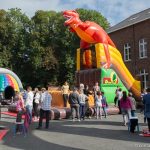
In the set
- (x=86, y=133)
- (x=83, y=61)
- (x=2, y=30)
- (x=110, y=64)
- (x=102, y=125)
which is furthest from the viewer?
(x=2, y=30)

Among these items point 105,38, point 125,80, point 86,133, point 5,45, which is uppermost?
point 5,45

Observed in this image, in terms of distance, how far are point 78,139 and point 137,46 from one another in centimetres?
2955

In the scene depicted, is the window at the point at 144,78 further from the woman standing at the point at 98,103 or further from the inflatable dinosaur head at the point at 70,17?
the woman standing at the point at 98,103

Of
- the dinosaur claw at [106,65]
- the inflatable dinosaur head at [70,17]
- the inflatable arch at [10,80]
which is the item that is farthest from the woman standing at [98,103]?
the inflatable dinosaur head at [70,17]

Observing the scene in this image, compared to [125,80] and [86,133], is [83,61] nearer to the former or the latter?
[125,80]

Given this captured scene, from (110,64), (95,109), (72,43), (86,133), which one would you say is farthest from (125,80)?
(72,43)

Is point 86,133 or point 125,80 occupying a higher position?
Answer: point 125,80

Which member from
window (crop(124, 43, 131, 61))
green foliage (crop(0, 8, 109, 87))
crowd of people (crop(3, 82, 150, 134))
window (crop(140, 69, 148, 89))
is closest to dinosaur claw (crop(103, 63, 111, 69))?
crowd of people (crop(3, 82, 150, 134))

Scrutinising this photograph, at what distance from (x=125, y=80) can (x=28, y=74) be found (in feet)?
93.3

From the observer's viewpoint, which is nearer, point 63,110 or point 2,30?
point 63,110

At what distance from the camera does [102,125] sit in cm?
1759

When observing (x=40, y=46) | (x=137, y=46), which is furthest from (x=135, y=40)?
(x=40, y=46)

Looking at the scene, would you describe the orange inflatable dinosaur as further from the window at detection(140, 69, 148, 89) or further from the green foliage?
the green foliage

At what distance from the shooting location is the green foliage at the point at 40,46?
180ft
